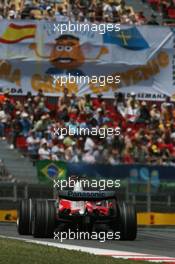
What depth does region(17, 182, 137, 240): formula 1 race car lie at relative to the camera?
1602 cm

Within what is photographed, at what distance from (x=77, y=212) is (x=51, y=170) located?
1001 centimetres

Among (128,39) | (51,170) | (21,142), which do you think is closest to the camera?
(51,170)

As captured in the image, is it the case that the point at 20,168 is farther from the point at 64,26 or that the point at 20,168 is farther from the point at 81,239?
the point at 81,239

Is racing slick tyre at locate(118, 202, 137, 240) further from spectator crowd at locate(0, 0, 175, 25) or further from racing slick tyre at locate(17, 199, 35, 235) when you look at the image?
spectator crowd at locate(0, 0, 175, 25)

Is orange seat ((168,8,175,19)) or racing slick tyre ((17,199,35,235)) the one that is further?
orange seat ((168,8,175,19))

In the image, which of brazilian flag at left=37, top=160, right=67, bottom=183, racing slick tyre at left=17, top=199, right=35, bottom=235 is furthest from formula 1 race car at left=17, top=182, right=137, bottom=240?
brazilian flag at left=37, top=160, right=67, bottom=183

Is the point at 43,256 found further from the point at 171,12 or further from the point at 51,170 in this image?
the point at 171,12

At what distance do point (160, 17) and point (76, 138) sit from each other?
8238 mm

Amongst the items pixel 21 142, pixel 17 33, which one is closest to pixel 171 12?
pixel 17 33

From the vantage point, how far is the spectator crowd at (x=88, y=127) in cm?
2686

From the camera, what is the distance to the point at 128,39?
1299 inches

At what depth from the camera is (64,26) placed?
31.5 metres

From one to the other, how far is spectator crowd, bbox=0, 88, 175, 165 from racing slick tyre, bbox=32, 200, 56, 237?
9949 millimetres

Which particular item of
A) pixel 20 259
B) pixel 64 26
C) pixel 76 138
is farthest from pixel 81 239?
pixel 64 26
